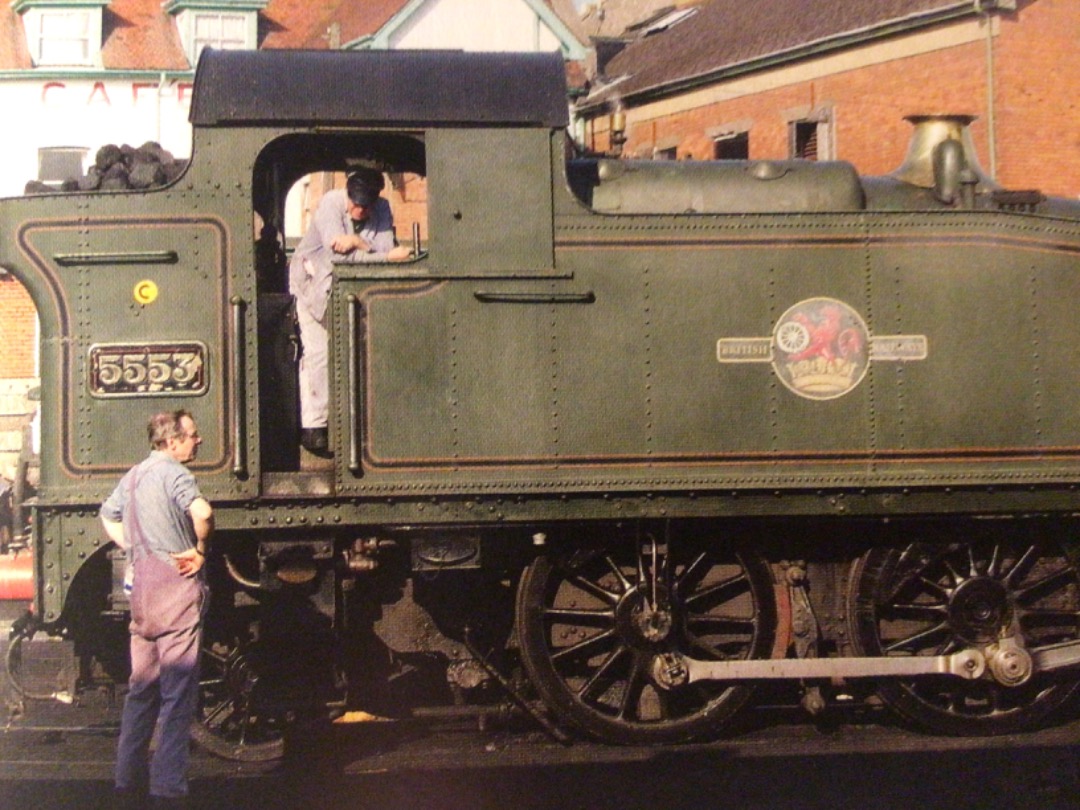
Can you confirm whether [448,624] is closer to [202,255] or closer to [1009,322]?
[202,255]

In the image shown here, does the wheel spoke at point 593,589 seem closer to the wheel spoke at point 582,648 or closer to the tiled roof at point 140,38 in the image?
the wheel spoke at point 582,648

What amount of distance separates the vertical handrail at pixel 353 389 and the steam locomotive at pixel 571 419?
0.5 inches

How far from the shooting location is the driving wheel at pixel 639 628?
704 centimetres

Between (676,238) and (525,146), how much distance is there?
832 mm

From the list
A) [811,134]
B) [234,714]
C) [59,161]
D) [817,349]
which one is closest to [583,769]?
[234,714]

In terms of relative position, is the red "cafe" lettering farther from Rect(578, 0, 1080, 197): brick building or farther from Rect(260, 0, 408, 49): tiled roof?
Rect(578, 0, 1080, 197): brick building

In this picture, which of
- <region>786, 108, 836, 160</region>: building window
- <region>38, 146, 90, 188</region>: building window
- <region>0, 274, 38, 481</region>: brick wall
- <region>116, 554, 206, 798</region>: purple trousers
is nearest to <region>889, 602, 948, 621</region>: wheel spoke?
<region>116, 554, 206, 798</region>: purple trousers

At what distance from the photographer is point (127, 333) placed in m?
6.66

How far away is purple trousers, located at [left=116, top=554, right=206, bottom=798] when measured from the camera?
Result: 20.0 ft

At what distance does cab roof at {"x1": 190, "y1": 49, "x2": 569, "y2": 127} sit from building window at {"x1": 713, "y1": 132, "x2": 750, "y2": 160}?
2050 cm

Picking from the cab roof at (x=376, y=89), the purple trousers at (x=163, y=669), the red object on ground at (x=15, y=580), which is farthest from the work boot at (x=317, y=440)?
the red object on ground at (x=15, y=580)

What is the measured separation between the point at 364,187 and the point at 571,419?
1.53m

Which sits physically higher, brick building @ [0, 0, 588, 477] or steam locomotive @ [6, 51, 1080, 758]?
brick building @ [0, 0, 588, 477]

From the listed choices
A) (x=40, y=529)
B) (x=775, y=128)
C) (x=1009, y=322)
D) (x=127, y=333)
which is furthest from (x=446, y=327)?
(x=775, y=128)
